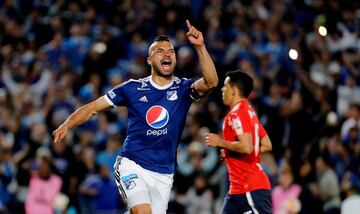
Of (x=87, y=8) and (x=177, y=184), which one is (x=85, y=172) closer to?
(x=177, y=184)

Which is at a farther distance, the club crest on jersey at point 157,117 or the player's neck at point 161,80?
the player's neck at point 161,80

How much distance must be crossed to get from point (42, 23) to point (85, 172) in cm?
568

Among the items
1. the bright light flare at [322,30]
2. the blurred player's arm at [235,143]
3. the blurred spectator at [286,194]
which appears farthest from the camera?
the bright light flare at [322,30]

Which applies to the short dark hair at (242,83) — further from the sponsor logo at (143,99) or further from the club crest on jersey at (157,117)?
the sponsor logo at (143,99)

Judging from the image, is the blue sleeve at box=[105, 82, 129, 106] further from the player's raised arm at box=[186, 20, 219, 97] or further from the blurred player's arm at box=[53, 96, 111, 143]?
the player's raised arm at box=[186, 20, 219, 97]

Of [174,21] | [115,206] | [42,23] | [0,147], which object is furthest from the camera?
[42,23]

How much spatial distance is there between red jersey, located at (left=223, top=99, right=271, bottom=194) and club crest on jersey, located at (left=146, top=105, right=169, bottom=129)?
2.23ft

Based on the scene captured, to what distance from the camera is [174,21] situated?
61.5ft

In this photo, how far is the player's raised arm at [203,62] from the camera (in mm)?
8930

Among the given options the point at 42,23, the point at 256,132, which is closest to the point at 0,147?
the point at 42,23

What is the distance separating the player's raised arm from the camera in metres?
8.93

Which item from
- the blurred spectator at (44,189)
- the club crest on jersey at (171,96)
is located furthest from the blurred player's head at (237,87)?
the blurred spectator at (44,189)

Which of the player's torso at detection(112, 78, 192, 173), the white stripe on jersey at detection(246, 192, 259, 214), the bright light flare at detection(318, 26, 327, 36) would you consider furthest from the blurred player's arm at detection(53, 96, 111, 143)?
the bright light flare at detection(318, 26, 327, 36)

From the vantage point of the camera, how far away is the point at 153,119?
9430 millimetres
